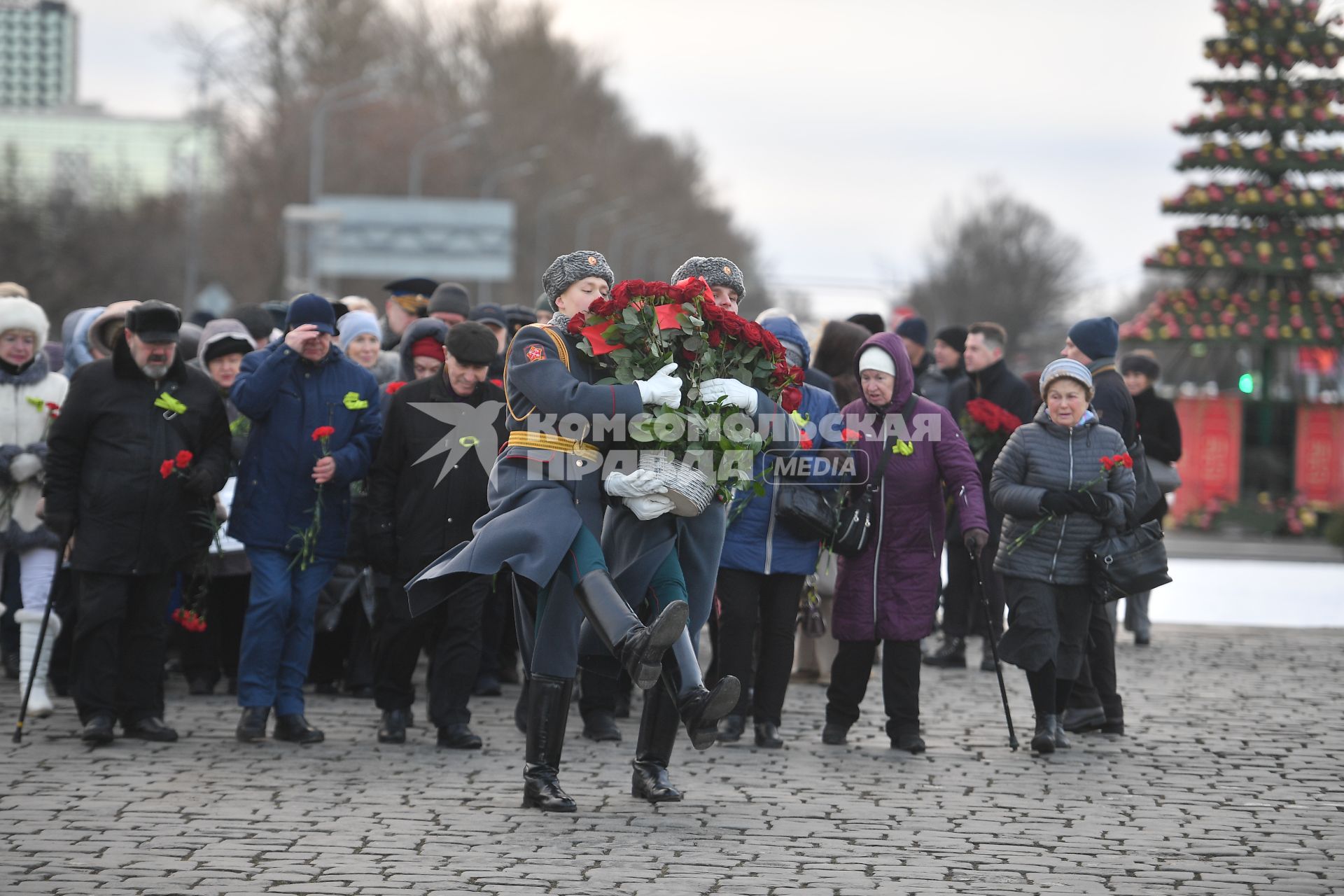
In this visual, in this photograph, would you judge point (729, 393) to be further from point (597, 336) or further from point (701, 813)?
point (701, 813)

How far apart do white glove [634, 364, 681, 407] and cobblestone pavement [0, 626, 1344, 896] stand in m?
1.57

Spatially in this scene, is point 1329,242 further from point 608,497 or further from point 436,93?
point 436,93

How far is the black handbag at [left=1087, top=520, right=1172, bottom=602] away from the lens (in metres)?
8.82

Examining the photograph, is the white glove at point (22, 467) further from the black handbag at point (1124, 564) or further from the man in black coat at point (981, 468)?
the man in black coat at point (981, 468)

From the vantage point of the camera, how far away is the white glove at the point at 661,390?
6914 millimetres

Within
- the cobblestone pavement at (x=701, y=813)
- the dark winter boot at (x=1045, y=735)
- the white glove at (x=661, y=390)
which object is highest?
the white glove at (x=661, y=390)

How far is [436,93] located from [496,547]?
6555 centimetres

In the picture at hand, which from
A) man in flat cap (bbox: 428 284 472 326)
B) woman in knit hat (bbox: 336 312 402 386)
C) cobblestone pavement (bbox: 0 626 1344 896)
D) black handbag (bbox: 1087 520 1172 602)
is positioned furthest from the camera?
man in flat cap (bbox: 428 284 472 326)

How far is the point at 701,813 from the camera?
711 cm

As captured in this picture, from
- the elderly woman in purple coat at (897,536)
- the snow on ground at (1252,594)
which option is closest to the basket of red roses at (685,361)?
the elderly woman in purple coat at (897,536)

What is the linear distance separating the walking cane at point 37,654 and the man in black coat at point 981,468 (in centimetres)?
542

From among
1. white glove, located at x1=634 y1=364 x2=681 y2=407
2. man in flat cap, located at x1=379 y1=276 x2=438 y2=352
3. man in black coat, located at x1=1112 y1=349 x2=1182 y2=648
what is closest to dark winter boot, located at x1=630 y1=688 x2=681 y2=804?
white glove, located at x1=634 y1=364 x2=681 y2=407

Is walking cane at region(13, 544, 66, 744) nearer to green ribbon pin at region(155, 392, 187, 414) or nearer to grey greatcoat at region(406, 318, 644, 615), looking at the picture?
green ribbon pin at region(155, 392, 187, 414)

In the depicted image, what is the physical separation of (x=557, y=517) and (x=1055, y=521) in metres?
2.94
